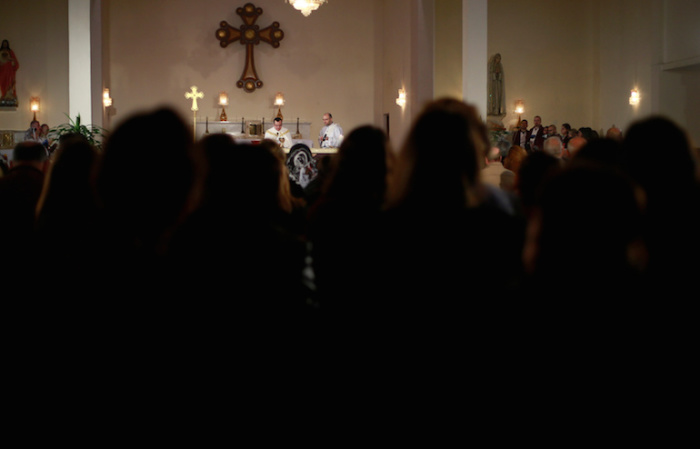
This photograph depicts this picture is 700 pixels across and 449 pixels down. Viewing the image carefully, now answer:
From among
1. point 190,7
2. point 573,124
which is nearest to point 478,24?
point 573,124

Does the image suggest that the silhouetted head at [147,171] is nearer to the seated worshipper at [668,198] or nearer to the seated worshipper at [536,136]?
the seated worshipper at [668,198]

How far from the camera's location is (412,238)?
2191 mm

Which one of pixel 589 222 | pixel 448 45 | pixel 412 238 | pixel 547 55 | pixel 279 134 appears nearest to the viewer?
pixel 589 222

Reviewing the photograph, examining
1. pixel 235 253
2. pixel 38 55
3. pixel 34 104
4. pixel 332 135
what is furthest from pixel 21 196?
pixel 38 55

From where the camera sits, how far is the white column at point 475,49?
11.4 m

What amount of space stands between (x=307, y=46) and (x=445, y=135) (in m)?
17.6

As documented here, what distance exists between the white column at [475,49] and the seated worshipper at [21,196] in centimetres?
797

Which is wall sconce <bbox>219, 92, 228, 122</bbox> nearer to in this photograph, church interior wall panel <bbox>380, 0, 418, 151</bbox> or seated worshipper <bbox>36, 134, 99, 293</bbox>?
church interior wall panel <bbox>380, 0, 418, 151</bbox>

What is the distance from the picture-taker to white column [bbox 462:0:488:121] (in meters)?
11.4

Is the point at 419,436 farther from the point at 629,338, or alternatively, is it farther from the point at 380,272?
the point at 629,338

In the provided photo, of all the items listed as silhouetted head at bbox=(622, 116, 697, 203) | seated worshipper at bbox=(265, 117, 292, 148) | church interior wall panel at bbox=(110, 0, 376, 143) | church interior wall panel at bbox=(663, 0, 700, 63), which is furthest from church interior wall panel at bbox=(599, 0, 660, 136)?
silhouetted head at bbox=(622, 116, 697, 203)

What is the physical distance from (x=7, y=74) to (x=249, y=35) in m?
6.14

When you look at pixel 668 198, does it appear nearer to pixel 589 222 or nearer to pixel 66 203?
pixel 589 222

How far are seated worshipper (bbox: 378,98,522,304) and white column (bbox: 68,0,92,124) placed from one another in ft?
34.3
